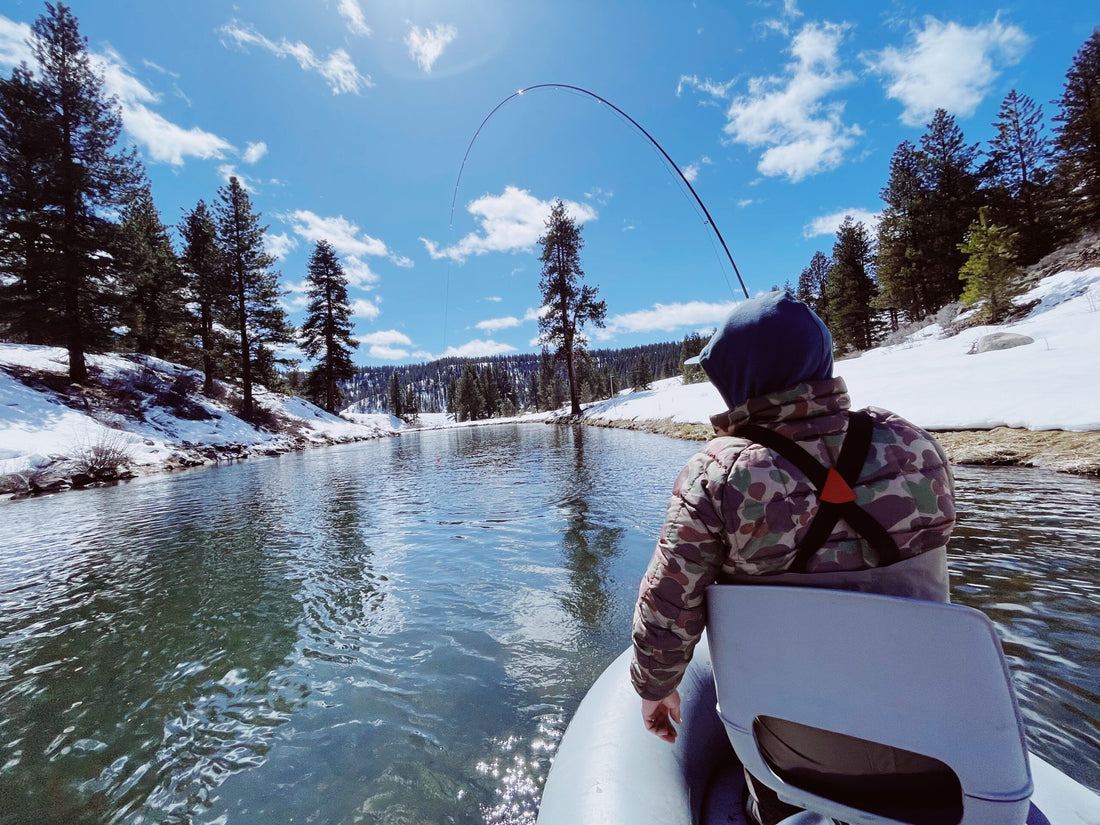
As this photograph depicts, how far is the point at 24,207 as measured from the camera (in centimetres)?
1525

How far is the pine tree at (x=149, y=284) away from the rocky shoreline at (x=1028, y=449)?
26474 mm

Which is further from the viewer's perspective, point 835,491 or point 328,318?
point 328,318

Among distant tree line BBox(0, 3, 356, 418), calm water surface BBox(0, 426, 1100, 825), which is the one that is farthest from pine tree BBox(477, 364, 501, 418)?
calm water surface BBox(0, 426, 1100, 825)

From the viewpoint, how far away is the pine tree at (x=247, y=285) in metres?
24.8

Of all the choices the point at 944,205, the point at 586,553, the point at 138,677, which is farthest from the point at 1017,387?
the point at 944,205

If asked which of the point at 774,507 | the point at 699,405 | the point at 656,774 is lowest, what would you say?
the point at 656,774

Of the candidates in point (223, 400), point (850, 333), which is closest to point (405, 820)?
point (223, 400)

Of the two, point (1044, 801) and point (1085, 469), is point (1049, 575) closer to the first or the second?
point (1044, 801)

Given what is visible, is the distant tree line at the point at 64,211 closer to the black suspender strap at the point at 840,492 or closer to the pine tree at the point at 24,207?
the pine tree at the point at 24,207

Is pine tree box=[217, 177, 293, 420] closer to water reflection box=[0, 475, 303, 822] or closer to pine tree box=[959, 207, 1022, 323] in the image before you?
water reflection box=[0, 475, 303, 822]

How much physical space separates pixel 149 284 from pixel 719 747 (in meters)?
A: 32.5

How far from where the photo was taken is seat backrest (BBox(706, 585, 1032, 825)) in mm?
943

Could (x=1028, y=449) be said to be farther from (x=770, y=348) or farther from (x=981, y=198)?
(x=981, y=198)

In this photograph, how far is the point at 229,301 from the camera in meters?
24.7
